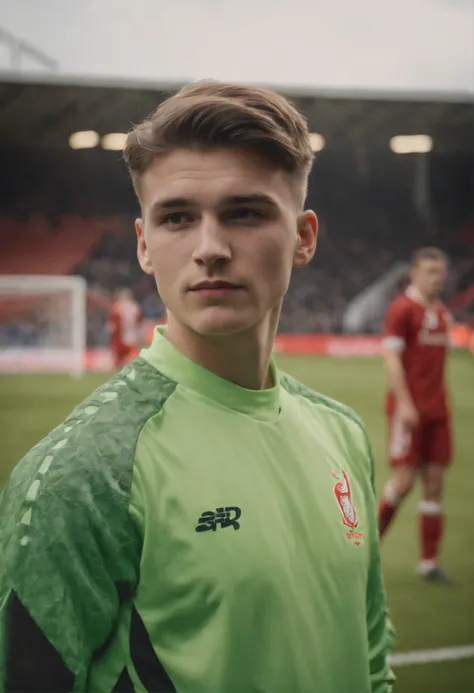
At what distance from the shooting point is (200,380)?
0.80 meters

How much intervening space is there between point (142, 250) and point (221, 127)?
16 cm

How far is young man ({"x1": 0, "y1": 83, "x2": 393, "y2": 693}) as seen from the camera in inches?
26.2

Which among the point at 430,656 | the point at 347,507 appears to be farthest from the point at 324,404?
the point at 430,656

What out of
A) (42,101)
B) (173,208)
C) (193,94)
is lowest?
(173,208)

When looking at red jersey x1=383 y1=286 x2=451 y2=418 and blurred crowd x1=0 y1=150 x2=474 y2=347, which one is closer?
red jersey x1=383 y1=286 x2=451 y2=418

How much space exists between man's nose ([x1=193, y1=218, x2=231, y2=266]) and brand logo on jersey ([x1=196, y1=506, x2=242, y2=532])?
0.78 feet

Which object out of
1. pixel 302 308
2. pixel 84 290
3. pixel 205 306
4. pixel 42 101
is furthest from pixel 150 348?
pixel 302 308

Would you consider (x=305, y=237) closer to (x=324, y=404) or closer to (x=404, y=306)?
(x=324, y=404)

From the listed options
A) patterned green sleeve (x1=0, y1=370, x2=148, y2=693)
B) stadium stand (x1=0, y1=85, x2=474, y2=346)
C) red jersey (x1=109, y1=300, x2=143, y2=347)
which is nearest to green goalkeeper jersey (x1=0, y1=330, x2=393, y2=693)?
patterned green sleeve (x1=0, y1=370, x2=148, y2=693)

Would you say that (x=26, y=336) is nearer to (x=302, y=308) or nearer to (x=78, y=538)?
(x=302, y=308)

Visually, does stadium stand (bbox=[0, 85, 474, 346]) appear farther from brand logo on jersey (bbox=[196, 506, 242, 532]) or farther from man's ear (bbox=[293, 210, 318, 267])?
brand logo on jersey (bbox=[196, 506, 242, 532])

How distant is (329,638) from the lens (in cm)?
77

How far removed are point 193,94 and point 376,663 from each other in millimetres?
683

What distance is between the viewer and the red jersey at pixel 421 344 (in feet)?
9.92
